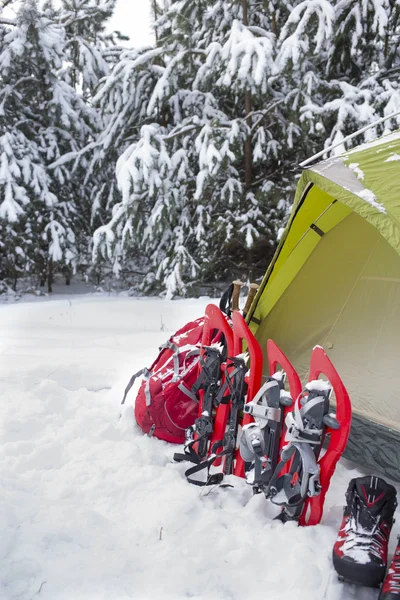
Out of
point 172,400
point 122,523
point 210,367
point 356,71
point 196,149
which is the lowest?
point 122,523

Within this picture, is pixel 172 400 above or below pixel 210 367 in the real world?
below

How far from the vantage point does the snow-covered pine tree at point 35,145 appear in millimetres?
8406

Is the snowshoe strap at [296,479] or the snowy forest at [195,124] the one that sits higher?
the snowy forest at [195,124]

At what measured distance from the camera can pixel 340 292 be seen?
299 cm

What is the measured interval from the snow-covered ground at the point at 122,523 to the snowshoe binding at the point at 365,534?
0.07 m

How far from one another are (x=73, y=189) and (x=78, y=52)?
10.3 ft

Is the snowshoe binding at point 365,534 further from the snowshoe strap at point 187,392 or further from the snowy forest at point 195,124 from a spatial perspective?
the snowy forest at point 195,124

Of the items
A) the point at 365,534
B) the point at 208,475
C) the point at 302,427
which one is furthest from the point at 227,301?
the point at 365,534

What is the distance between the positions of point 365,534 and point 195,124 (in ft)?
20.5

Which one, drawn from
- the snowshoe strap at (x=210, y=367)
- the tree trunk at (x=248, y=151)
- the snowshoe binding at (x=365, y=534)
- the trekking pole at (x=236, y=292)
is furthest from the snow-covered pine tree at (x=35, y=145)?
the snowshoe binding at (x=365, y=534)

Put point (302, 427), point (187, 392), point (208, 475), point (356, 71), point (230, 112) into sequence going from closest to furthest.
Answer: point (302, 427), point (208, 475), point (187, 392), point (356, 71), point (230, 112)

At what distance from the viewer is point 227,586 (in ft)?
5.03

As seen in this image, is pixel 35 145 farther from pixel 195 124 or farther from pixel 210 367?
pixel 210 367

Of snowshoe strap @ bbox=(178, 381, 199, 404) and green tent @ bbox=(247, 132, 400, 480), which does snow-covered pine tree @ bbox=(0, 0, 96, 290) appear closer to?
green tent @ bbox=(247, 132, 400, 480)
